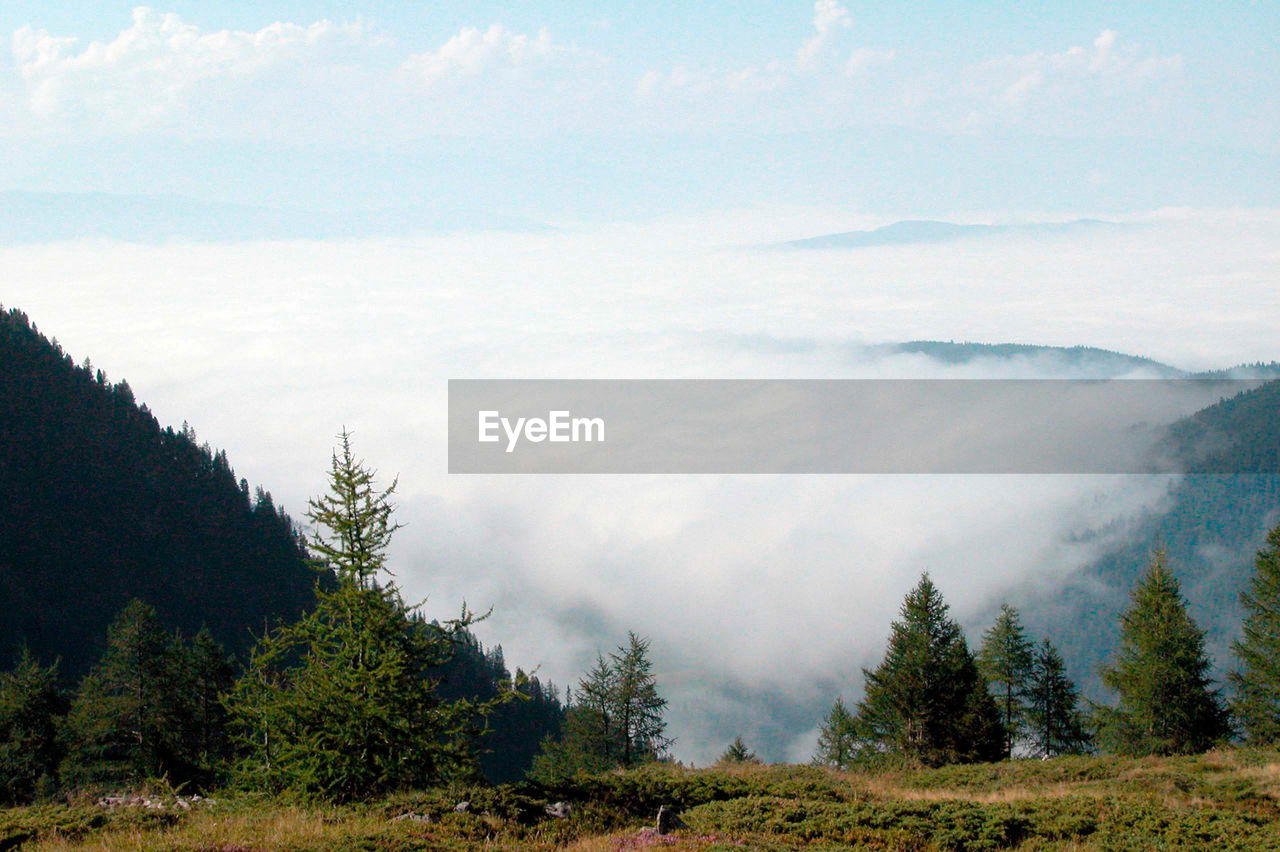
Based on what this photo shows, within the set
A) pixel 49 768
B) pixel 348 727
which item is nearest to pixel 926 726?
pixel 348 727

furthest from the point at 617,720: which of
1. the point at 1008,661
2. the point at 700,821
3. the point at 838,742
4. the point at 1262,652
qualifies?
the point at 1262,652

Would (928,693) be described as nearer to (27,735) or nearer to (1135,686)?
(1135,686)

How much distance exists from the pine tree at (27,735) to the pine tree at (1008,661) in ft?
168

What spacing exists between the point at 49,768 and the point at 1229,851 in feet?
173

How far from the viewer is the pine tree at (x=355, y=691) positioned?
1867cm

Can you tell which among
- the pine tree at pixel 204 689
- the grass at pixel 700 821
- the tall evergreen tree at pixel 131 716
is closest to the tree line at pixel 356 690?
the grass at pixel 700 821

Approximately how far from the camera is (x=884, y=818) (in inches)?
741

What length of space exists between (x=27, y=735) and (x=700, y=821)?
43.8m

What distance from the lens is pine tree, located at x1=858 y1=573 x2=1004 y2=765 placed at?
42188mm

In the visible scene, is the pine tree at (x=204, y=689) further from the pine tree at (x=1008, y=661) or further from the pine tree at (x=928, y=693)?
the pine tree at (x=1008, y=661)

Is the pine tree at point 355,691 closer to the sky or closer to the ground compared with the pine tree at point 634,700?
closer to the sky

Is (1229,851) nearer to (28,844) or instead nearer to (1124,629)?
(28,844)

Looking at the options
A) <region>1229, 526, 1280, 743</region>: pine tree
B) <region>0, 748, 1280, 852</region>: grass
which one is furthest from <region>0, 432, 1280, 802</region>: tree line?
<region>0, 748, 1280, 852</region>: grass

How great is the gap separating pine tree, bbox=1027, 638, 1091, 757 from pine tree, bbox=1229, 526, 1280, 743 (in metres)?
10.7
